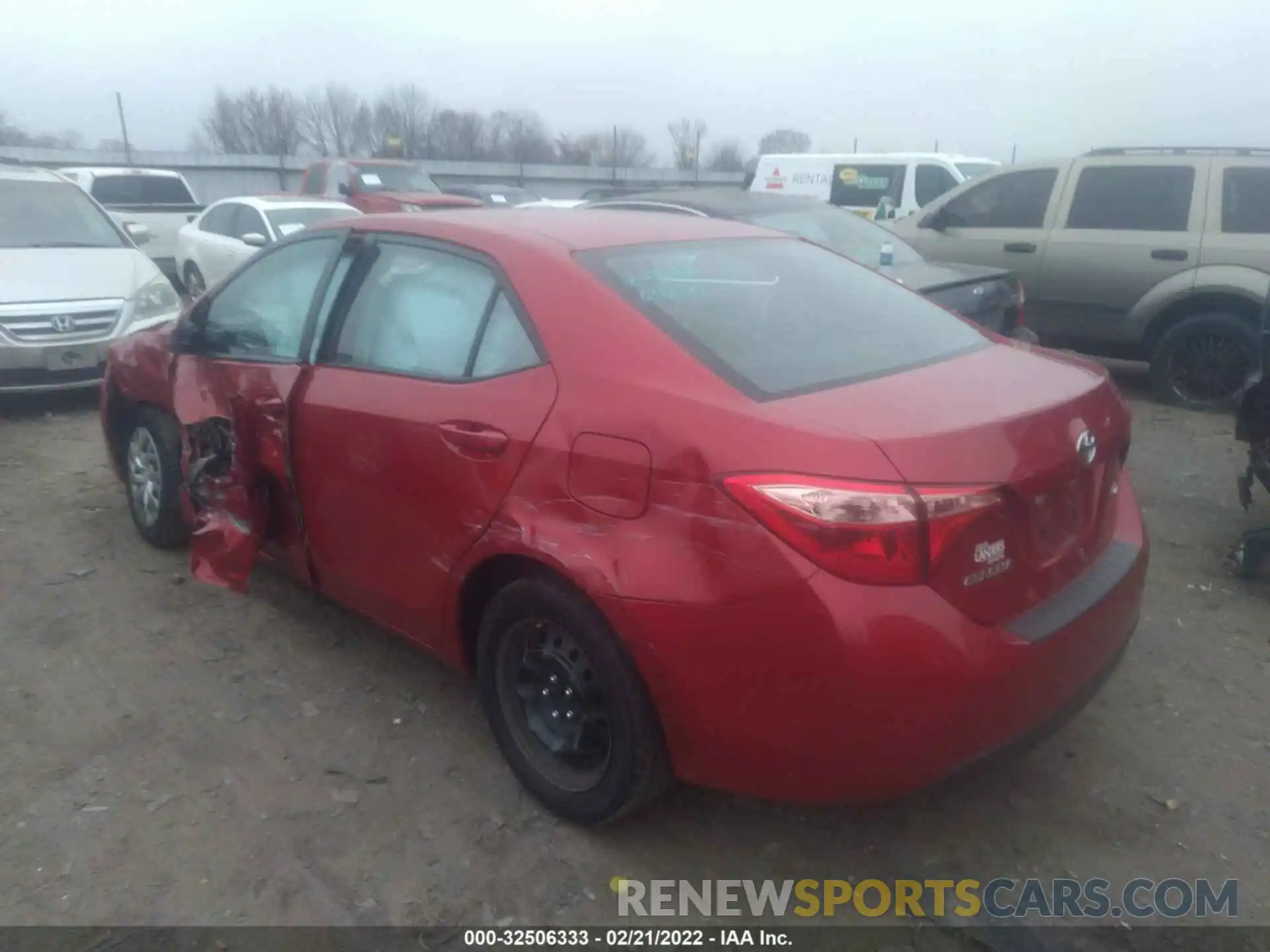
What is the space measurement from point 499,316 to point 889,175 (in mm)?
11182

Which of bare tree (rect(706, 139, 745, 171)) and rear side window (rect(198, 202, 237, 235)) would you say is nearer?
rear side window (rect(198, 202, 237, 235))

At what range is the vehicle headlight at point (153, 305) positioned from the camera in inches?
285

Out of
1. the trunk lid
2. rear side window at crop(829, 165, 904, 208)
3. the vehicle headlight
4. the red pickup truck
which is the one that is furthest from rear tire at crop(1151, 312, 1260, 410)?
the red pickup truck

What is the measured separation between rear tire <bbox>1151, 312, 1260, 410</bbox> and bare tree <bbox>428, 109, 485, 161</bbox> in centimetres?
5052

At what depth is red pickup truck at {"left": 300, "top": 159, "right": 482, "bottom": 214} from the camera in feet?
48.9

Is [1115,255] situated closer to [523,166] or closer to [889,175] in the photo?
[889,175]

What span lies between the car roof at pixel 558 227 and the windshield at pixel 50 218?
17.4 feet

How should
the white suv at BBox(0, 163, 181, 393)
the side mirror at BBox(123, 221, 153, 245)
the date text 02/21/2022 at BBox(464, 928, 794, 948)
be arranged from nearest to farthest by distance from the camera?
the date text 02/21/2022 at BBox(464, 928, 794, 948) → the white suv at BBox(0, 163, 181, 393) → the side mirror at BBox(123, 221, 153, 245)

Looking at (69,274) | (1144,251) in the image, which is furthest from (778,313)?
(69,274)

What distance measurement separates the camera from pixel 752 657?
2264 mm

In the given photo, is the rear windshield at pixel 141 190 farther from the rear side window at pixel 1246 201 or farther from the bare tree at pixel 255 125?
the bare tree at pixel 255 125

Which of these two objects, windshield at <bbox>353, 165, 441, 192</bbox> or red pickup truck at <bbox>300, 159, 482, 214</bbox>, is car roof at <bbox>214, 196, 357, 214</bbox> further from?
windshield at <bbox>353, 165, 441, 192</bbox>

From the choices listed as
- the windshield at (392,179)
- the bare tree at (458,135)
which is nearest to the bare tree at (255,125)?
the bare tree at (458,135)

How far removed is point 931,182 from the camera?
1272 centimetres
